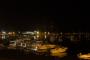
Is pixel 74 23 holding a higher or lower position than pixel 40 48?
higher

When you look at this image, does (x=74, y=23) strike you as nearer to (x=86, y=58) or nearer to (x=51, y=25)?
(x=51, y=25)

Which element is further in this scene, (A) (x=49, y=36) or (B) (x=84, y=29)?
(A) (x=49, y=36)

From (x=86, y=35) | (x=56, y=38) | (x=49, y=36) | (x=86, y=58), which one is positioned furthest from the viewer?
(x=49, y=36)

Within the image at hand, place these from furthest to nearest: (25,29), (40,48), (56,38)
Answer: (25,29), (56,38), (40,48)

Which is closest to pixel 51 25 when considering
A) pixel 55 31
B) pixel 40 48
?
pixel 55 31

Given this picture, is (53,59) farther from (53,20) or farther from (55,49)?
(53,20)

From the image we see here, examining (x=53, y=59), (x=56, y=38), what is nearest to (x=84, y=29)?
(x=56, y=38)

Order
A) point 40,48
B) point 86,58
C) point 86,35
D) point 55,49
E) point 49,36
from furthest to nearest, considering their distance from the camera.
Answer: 1. point 49,36
2. point 86,35
3. point 40,48
4. point 55,49
5. point 86,58

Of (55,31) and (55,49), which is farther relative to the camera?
(55,31)

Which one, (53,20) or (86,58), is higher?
(53,20)
